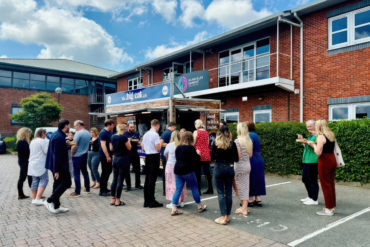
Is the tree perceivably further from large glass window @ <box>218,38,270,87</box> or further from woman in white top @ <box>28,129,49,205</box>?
woman in white top @ <box>28,129,49,205</box>

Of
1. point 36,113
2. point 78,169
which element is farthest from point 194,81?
point 36,113

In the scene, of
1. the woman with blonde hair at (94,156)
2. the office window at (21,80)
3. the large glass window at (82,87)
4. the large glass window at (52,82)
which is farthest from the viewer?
the large glass window at (82,87)

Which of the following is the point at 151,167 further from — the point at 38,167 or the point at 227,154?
the point at 38,167

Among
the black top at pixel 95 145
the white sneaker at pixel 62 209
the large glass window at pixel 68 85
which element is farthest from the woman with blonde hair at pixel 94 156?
the large glass window at pixel 68 85

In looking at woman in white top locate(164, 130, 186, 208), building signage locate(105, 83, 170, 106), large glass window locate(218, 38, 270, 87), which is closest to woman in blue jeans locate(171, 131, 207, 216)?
woman in white top locate(164, 130, 186, 208)

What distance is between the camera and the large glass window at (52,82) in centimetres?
2553

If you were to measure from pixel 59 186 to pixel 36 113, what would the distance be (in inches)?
663

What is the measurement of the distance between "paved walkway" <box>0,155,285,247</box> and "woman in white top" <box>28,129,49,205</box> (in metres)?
0.32

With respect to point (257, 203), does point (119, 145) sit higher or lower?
higher

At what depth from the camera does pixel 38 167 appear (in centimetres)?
557

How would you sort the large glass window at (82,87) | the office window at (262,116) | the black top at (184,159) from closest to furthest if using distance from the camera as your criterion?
the black top at (184,159) → the office window at (262,116) → the large glass window at (82,87)

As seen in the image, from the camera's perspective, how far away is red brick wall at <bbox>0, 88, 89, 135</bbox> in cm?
2277

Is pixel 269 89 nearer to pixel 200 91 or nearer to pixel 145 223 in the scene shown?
pixel 200 91

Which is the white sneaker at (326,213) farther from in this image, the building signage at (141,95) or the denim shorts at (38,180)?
the denim shorts at (38,180)
